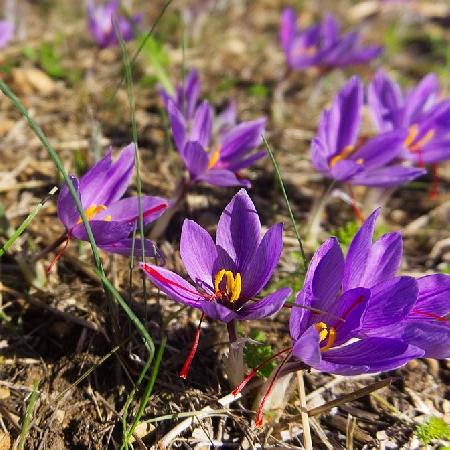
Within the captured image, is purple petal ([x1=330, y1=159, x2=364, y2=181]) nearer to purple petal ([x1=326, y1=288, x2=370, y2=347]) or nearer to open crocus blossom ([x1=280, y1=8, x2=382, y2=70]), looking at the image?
purple petal ([x1=326, y1=288, x2=370, y2=347])

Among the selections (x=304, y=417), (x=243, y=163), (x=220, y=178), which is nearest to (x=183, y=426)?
(x=304, y=417)

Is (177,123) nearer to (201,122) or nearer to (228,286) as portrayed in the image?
(201,122)

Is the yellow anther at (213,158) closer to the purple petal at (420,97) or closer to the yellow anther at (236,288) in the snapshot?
the yellow anther at (236,288)

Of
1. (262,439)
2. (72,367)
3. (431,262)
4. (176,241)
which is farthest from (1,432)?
(431,262)

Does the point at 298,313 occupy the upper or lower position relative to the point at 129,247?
lower

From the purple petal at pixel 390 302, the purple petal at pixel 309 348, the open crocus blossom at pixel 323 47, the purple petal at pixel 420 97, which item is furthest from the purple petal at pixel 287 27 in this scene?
the purple petal at pixel 309 348

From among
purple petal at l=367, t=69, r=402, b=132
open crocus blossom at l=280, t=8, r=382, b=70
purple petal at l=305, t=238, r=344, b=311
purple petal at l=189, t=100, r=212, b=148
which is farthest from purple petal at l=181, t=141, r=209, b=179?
open crocus blossom at l=280, t=8, r=382, b=70

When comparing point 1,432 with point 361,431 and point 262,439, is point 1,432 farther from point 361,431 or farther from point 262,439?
point 361,431
